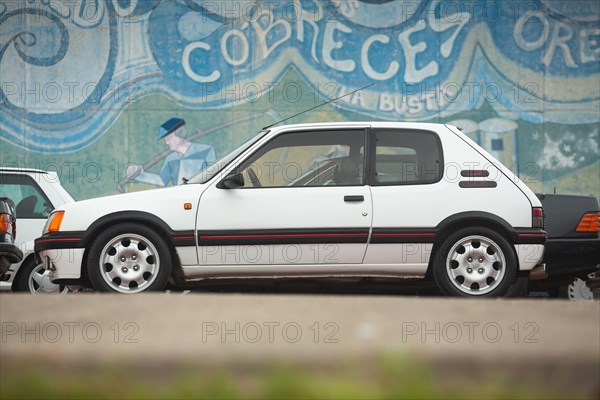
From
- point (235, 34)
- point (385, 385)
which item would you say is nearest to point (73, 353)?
point (385, 385)

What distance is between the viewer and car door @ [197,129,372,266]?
7332 millimetres

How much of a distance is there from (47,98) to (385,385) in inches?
699

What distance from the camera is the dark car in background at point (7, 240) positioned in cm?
798

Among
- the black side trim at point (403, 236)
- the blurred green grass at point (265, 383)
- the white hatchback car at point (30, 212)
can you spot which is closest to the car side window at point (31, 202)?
the white hatchback car at point (30, 212)

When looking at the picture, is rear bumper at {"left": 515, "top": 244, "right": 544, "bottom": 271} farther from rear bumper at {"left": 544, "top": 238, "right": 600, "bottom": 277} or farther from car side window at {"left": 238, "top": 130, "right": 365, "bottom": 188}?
car side window at {"left": 238, "top": 130, "right": 365, "bottom": 188}

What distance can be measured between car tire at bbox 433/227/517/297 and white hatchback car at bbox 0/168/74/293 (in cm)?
393

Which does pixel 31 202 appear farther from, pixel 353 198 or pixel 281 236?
pixel 353 198

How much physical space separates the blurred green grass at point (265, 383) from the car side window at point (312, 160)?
5257mm

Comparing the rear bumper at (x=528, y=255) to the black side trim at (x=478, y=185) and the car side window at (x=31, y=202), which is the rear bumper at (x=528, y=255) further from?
the car side window at (x=31, y=202)

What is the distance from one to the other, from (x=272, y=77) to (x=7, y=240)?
11.4 metres

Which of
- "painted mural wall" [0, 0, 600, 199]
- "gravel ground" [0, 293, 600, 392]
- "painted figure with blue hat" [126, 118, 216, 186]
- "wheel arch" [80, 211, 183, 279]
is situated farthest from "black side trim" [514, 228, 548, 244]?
"painted figure with blue hat" [126, 118, 216, 186]

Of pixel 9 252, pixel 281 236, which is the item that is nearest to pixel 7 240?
pixel 9 252

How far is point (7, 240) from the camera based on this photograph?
8.08 meters

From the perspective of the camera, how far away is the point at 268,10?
19.0m
